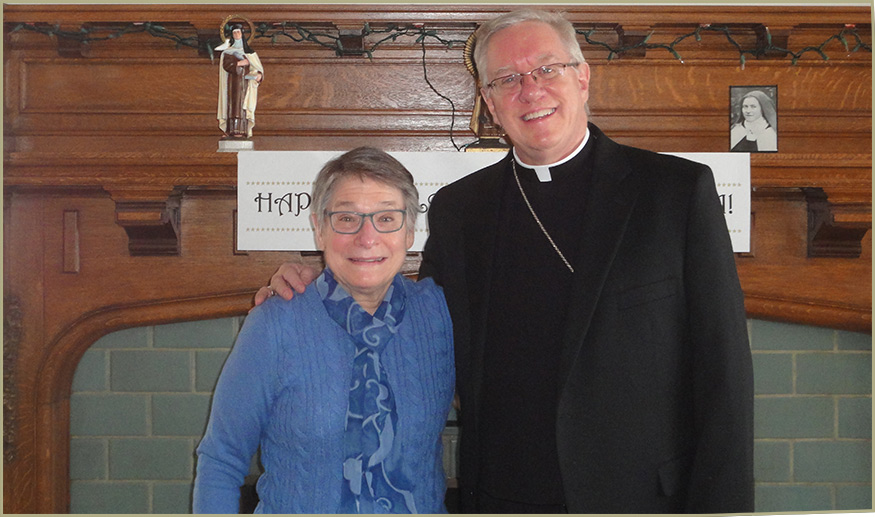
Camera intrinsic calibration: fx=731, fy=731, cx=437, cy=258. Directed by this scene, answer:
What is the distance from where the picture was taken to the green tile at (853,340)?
8.10 ft

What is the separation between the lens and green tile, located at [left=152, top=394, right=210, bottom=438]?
2.50 meters

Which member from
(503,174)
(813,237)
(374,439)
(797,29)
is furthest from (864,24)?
(374,439)

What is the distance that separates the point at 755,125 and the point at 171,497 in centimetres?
232

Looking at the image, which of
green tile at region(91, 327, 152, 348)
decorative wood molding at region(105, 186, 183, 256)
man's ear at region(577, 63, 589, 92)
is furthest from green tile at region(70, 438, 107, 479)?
man's ear at region(577, 63, 589, 92)

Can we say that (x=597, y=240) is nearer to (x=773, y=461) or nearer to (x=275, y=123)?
(x=275, y=123)

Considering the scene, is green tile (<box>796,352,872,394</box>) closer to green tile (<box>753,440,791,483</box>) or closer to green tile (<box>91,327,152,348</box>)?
green tile (<box>753,440,791,483</box>)

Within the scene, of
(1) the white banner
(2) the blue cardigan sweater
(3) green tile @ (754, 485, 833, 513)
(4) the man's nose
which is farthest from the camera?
(3) green tile @ (754, 485, 833, 513)

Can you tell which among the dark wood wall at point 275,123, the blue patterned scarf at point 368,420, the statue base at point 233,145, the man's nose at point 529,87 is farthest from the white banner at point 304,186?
the blue patterned scarf at point 368,420

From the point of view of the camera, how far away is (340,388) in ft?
4.47

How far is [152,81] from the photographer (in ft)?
7.96

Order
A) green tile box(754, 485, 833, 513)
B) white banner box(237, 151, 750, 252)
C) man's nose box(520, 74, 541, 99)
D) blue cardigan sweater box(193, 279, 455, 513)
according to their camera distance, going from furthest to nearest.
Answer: green tile box(754, 485, 833, 513), white banner box(237, 151, 750, 252), man's nose box(520, 74, 541, 99), blue cardigan sweater box(193, 279, 455, 513)

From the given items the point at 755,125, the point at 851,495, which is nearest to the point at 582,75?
the point at 755,125

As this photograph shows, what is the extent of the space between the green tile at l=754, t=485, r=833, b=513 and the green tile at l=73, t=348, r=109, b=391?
2.26 metres

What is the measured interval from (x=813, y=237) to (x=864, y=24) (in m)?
0.70
